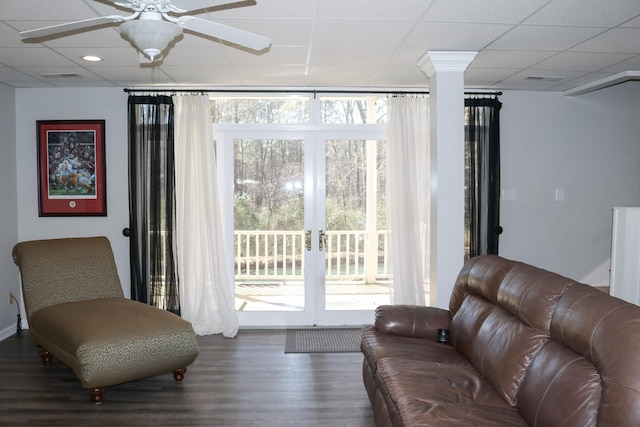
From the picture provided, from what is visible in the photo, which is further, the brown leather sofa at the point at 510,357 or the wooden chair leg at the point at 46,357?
the wooden chair leg at the point at 46,357

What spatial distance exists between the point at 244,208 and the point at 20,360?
7.66ft

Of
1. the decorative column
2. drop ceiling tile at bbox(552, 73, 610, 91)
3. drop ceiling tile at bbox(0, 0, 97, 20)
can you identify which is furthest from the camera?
drop ceiling tile at bbox(552, 73, 610, 91)

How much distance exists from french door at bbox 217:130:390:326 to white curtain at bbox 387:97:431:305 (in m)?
0.20

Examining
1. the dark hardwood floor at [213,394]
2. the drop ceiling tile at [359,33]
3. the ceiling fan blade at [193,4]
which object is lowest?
the dark hardwood floor at [213,394]

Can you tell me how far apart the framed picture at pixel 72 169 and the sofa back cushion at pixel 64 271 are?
610 millimetres

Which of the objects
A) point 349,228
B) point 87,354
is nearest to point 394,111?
point 349,228

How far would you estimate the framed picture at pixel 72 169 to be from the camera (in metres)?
5.05


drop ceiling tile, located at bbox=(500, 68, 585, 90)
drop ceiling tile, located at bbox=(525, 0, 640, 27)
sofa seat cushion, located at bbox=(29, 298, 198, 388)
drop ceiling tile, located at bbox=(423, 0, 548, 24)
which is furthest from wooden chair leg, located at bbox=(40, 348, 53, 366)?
drop ceiling tile, located at bbox=(500, 68, 585, 90)

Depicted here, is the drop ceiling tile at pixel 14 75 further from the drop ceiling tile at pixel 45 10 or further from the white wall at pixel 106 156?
the drop ceiling tile at pixel 45 10

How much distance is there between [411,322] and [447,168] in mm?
1258

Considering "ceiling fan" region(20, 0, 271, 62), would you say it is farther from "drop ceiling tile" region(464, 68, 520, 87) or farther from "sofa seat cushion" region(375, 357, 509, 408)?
"drop ceiling tile" region(464, 68, 520, 87)

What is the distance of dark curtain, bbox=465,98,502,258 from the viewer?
5.02 metres

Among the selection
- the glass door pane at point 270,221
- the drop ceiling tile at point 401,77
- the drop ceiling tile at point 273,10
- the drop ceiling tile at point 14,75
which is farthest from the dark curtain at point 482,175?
the drop ceiling tile at point 14,75

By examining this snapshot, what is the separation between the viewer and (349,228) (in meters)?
5.25
